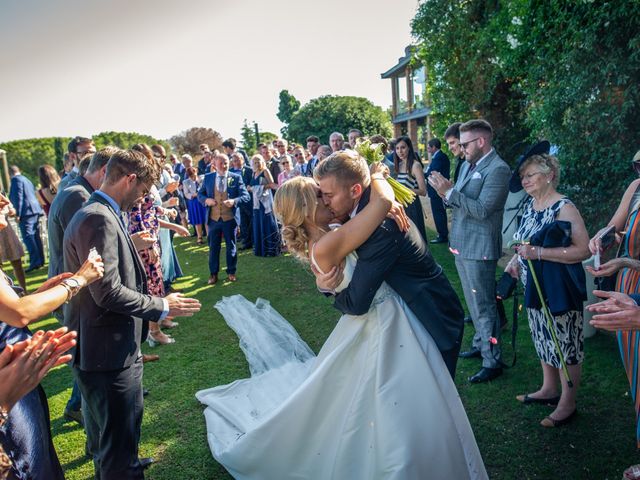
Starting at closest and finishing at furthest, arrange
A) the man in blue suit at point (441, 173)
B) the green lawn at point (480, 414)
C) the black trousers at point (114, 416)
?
the black trousers at point (114, 416), the green lawn at point (480, 414), the man in blue suit at point (441, 173)

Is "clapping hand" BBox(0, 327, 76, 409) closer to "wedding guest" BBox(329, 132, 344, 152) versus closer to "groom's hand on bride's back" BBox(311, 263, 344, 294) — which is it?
"groom's hand on bride's back" BBox(311, 263, 344, 294)

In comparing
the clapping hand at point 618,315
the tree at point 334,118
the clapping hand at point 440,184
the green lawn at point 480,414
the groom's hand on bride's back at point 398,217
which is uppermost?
the tree at point 334,118

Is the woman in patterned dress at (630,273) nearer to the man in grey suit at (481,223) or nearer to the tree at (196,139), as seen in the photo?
the man in grey suit at (481,223)

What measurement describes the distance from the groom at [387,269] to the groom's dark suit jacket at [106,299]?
1.19 meters

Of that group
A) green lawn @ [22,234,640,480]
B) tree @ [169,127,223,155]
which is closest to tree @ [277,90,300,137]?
tree @ [169,127,223,155]

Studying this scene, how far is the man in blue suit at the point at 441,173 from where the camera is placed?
9.34 meters

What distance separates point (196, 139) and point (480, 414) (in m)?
48.6

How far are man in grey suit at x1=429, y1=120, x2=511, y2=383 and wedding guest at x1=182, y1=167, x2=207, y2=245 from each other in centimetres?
947

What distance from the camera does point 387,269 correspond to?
242 cm

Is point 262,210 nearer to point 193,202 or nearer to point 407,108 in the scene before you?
point 193,202

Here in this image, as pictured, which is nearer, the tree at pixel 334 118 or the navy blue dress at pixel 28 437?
the navy blue dress at pixel 28 437

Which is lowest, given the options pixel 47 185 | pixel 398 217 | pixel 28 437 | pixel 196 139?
pixel 28 437

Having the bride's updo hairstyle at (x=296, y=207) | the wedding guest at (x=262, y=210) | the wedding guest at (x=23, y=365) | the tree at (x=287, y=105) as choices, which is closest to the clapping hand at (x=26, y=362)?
the wedding guest at (x=23, y=365)

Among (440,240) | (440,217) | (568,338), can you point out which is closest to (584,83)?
(568,338)
